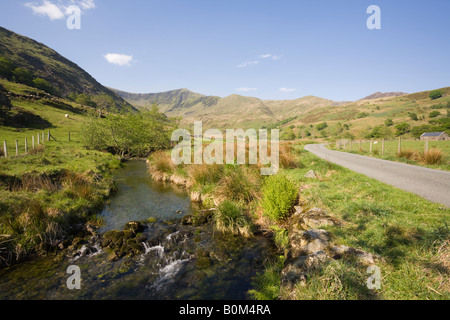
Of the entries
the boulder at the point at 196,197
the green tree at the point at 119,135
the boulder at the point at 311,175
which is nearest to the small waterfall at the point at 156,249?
the boulder at the point at 196,197

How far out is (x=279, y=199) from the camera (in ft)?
26.2

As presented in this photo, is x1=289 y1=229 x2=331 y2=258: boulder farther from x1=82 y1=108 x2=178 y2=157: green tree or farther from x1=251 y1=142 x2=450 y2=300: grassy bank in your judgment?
x1=82 y1=108 x2=178 y2=157: green tree

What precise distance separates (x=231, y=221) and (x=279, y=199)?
215cm

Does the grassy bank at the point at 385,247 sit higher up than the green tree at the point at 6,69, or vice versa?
the green tree at the point at 6,69

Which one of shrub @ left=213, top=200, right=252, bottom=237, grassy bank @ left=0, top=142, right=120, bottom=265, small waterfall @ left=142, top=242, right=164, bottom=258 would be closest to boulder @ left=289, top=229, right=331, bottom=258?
shrub @ left=213, top=200, right=252, bottom=237

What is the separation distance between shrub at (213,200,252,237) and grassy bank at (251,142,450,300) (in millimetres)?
2085

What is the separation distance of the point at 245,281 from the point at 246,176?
569cm

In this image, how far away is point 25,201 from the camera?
768 cm

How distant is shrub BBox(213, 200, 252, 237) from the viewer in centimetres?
800

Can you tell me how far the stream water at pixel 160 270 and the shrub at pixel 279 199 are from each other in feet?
3.56

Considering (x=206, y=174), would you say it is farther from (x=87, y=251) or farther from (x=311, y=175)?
(x=87, y=251)

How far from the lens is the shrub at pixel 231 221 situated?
8.00m

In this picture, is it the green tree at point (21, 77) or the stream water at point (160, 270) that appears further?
the green tree at point (21, 77)

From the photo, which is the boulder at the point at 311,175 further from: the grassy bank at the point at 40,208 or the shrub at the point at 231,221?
the grassy bank at the point at 40,208
